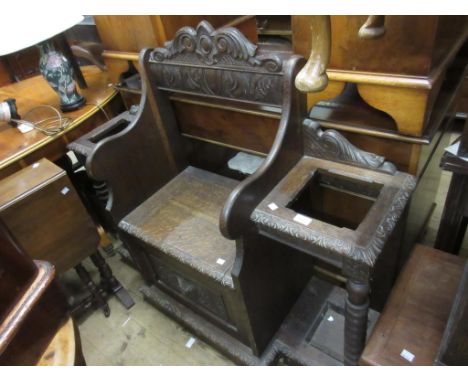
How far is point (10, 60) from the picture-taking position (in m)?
2.64

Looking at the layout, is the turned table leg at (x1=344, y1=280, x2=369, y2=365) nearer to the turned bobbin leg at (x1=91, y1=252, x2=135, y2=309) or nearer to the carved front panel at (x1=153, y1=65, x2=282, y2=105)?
the carved front panel at (x1=153, y1=65, x2=282, y2=105)

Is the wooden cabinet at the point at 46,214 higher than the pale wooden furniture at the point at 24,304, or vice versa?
the pale wooden furniture at the point at 24,304

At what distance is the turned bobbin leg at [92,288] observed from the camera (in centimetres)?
149

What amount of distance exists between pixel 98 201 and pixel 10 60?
168cm

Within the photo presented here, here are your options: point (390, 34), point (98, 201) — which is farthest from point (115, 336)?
point (390, 34)

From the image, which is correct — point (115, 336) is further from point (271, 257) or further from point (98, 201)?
point (271, 257)

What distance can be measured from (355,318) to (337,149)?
0.45 m

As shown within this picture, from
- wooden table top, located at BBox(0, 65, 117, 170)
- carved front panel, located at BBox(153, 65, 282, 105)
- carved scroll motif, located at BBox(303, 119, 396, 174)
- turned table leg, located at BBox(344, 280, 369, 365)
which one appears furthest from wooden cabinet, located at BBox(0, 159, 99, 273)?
turned table leg, located at BBox(344, 280, 369, 365)

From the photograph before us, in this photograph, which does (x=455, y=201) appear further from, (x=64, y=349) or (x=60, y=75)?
(x=60, y=75)

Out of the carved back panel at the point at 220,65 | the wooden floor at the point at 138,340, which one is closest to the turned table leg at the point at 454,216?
the carved back panel at the point at 220,65

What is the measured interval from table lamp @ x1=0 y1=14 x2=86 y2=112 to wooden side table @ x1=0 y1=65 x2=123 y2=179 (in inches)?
2.8

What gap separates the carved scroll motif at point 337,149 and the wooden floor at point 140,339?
2.80ft

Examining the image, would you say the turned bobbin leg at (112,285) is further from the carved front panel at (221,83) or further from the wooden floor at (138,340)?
the carved front panel at (221,83)
